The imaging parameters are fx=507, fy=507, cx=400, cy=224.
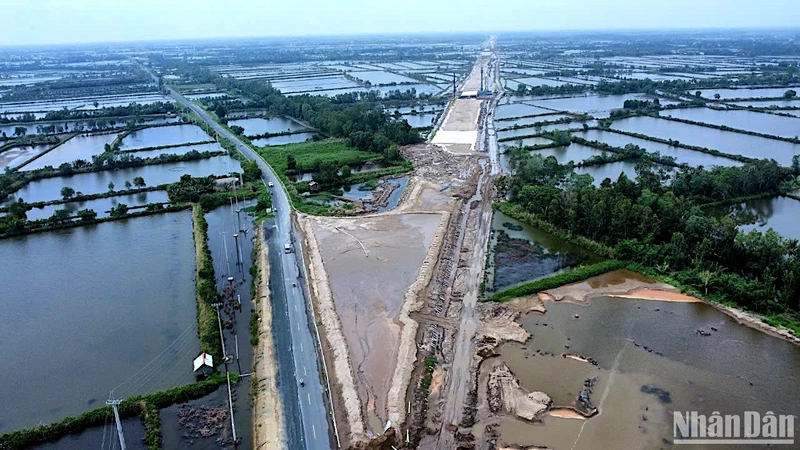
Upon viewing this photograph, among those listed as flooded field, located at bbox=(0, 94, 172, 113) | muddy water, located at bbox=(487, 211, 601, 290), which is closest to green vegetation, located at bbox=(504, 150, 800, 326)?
muddy water, located at bbox=(487, 211, 601, 290)

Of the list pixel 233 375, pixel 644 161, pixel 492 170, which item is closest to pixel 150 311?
pixel 233 375

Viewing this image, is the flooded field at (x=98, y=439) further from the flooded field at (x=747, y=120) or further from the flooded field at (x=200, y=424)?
the flooded field at (x=747, y=120)

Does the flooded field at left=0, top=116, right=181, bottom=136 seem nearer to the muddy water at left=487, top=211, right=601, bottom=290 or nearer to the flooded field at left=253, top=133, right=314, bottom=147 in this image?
the flooded field at left=253, top=133, right=314, bottom=147

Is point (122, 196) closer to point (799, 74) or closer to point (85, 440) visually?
point (85, 440)

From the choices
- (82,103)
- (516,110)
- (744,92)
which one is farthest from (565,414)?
(82,103)

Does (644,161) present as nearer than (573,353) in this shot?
No

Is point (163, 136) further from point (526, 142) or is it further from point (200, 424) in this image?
point (200, 424)

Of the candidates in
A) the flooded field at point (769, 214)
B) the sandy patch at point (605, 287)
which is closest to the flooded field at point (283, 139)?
the sandy patch at point (605, 287)
